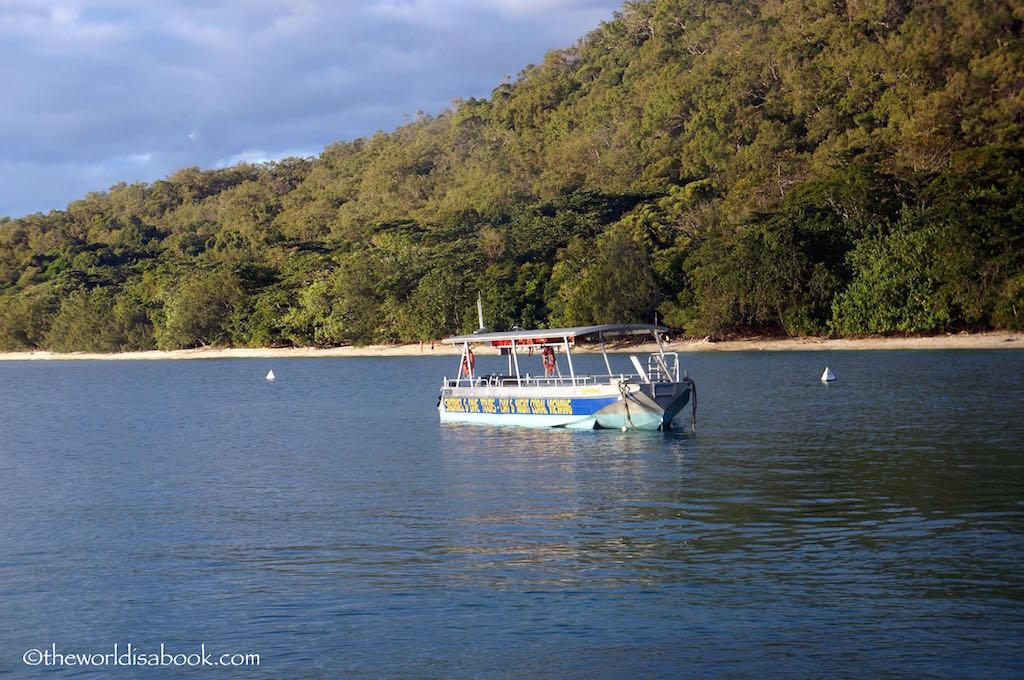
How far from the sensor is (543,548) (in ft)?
81.5

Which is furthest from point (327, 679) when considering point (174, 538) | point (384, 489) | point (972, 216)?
point (972, 216)

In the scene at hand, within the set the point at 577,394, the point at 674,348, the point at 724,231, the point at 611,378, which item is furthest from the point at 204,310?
the point at 611,378

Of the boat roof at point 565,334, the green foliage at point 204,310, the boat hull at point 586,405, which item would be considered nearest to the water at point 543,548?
the boat hull at point 586,405

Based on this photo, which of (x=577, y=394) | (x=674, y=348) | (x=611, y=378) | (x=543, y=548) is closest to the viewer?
(x=543, y=548)

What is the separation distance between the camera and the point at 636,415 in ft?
146

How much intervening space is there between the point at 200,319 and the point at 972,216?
108 metres

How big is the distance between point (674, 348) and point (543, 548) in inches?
3443

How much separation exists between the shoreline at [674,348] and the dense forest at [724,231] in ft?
5.05

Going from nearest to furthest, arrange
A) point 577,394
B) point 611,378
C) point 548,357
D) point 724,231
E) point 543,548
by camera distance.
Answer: point 543,548 < point 611,378 < point 577,394 < point 548,357 < point 724,231

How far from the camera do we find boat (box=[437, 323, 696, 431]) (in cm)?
4412

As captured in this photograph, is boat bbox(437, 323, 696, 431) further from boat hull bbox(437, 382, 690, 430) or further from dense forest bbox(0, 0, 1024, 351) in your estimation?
dense forest bbox(0, 0, 1024, 351)

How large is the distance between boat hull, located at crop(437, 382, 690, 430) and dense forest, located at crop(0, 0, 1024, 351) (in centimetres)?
5725

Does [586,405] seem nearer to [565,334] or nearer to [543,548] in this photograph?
[565,334]

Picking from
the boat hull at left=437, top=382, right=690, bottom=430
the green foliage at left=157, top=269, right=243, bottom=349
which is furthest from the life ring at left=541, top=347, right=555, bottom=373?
the green foliage at left=157, top=269, right=243, bottom=349
